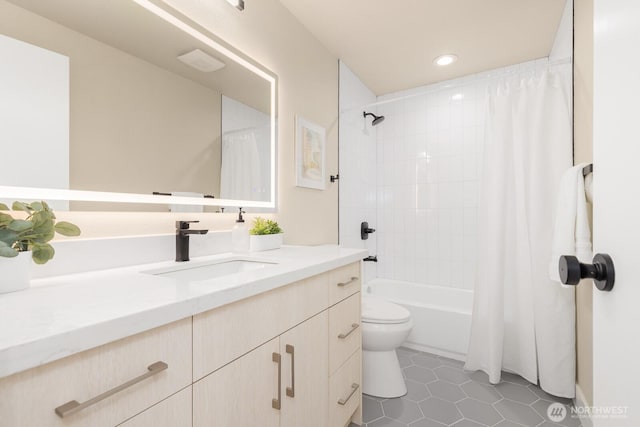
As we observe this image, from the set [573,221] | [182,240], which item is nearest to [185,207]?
[182,240]

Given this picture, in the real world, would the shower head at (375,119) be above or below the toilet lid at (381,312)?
above

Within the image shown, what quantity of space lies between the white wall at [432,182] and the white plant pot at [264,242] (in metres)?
1.87

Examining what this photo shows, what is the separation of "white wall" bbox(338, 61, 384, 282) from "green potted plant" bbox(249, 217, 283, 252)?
0.98m

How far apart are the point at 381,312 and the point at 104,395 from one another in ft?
5.32

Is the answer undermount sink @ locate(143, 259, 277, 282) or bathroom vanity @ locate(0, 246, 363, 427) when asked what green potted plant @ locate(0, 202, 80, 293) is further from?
undermount sink @ locate(143, 259, 277, 282)

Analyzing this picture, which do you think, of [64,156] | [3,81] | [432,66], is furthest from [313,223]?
[432,66]

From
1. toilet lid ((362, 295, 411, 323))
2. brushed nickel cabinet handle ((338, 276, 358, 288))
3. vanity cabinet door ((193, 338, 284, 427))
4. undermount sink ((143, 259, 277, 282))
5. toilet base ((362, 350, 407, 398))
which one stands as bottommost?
toilet base ((362, 350, 407, 398))

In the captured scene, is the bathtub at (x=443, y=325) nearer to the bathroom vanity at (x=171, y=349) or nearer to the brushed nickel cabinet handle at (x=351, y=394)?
the brushed nickel cabinet handle at (x=351, y=394)

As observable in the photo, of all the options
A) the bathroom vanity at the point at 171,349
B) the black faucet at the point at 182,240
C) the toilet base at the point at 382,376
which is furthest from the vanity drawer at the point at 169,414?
the toilet base at the point at 382,376

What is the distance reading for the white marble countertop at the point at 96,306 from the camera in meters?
0.44

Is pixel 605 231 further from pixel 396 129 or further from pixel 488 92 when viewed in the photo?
pixel 396 129

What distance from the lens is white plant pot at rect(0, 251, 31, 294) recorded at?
69cm

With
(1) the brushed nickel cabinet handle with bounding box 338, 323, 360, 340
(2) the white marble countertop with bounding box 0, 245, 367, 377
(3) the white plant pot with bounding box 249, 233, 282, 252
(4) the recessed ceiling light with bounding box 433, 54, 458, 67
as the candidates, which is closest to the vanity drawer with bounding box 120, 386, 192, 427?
(2) the white marble countertop with bounding box 0, 245, 367, 377

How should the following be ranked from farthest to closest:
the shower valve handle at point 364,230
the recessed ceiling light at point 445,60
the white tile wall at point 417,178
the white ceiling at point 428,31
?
1. the shower valve handle at point 364,230
2. the white tile wall at point 417,178
3. the recessed ceiling light at point 445,60
4. the white ceiling at point 428,31
